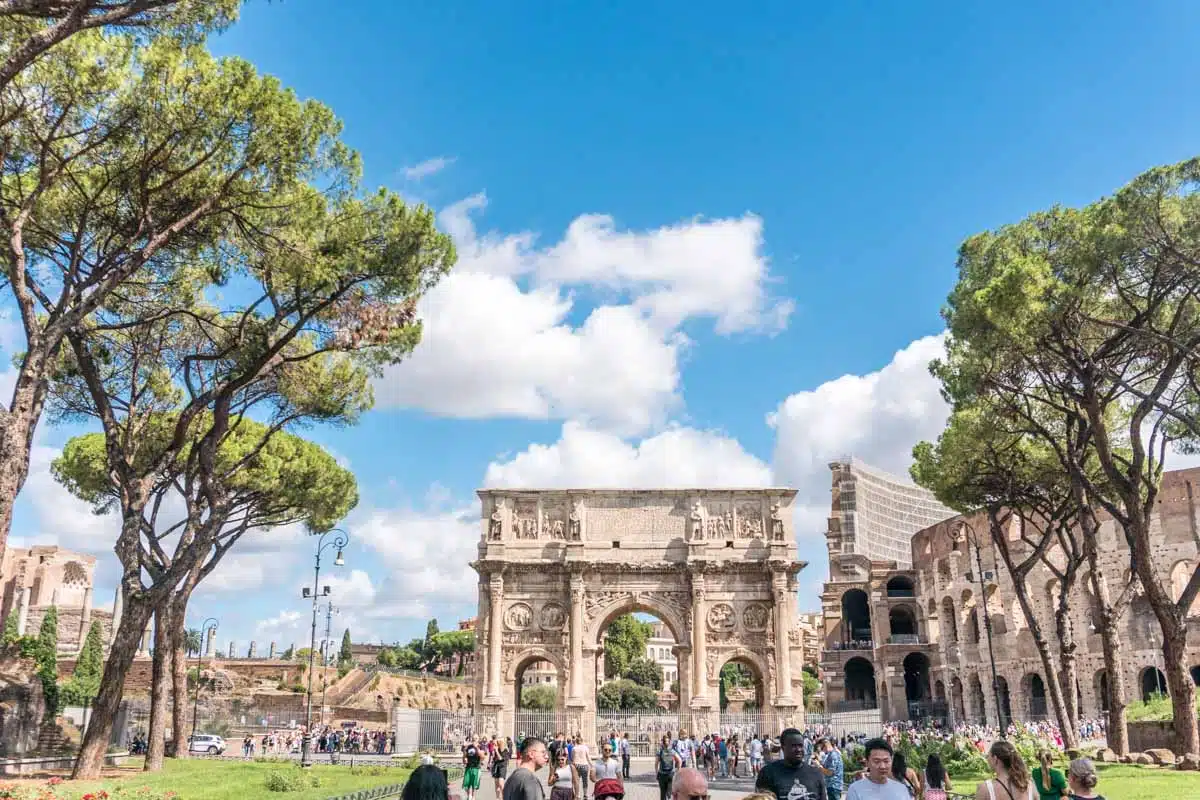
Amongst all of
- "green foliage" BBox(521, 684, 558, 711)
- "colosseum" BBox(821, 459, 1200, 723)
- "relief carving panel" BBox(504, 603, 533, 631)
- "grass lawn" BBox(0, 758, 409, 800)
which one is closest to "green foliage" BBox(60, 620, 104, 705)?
"relief carving panel" BBox(504, 603, 533, 631)

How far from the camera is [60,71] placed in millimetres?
12750

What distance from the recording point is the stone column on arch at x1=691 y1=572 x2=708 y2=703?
30406 mm

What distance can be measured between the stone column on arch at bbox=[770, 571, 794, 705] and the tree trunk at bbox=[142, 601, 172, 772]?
18605 mm

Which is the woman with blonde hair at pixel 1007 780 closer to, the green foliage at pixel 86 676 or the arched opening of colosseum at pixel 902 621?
the green foliage at pixel 86 676

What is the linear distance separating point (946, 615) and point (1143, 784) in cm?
3803

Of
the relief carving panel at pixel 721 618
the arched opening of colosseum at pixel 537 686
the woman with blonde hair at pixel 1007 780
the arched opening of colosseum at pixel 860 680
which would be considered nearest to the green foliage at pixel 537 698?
the arched opening of colosseum at pixel 537 686

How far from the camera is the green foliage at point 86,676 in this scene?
38094 mm

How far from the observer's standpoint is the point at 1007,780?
214 inches

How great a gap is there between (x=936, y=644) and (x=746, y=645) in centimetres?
2471

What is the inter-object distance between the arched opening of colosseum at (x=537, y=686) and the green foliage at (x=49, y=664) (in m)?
15.9

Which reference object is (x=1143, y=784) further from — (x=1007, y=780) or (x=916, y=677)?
(x=916, y=677)

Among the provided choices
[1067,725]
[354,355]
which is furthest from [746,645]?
[354,355]

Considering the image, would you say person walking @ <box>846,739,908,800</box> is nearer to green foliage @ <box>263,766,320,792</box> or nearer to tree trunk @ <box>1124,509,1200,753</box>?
green foliage @ <box>263,766,320,792</box>

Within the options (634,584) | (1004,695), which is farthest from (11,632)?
(1004,695)
